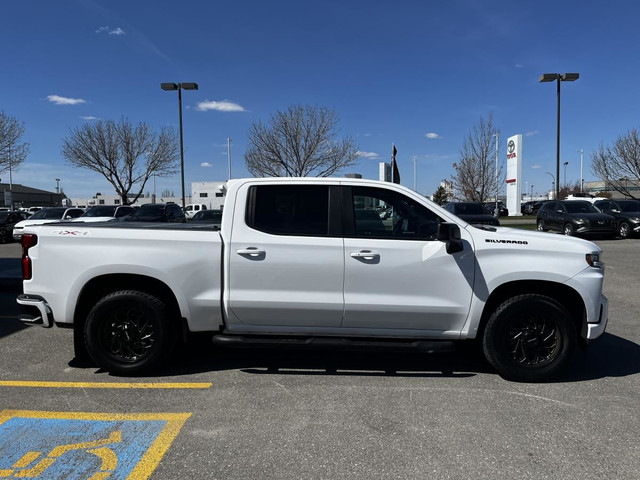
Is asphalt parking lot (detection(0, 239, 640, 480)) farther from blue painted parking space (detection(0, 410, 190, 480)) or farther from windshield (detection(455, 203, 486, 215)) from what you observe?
windshield (detection(455, 203, 486, 215))

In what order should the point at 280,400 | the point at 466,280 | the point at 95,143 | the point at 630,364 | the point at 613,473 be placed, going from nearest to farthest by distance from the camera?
the point at 613,473, the point at 280,400, the point at 466,280, the point at 630,364, the point at 95,143

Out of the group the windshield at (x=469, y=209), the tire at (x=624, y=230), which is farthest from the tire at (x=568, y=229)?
the windshield at (x=469, y=209)

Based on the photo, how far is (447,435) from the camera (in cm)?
326

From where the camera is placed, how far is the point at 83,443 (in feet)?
10.3

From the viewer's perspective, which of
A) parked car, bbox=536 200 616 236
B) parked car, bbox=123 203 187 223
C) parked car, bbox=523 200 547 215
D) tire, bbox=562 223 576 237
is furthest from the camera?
parked car, bbox=523 200 547 215

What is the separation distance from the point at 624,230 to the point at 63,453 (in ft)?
69.0

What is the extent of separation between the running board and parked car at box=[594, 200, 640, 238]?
713 inches

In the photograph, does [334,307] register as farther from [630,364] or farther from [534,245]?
[630,364]

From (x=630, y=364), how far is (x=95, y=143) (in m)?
39.8

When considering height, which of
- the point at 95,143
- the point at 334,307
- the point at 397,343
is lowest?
the point at 397,343

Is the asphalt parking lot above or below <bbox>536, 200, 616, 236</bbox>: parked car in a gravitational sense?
below

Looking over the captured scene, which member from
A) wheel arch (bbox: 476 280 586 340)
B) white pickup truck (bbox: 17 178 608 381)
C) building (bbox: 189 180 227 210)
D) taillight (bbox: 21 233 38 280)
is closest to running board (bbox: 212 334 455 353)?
white pickup truck (bbox: 17 178 608 381)

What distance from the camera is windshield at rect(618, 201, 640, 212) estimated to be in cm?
1933

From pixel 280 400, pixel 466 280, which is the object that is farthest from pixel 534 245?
pixel 280 400
